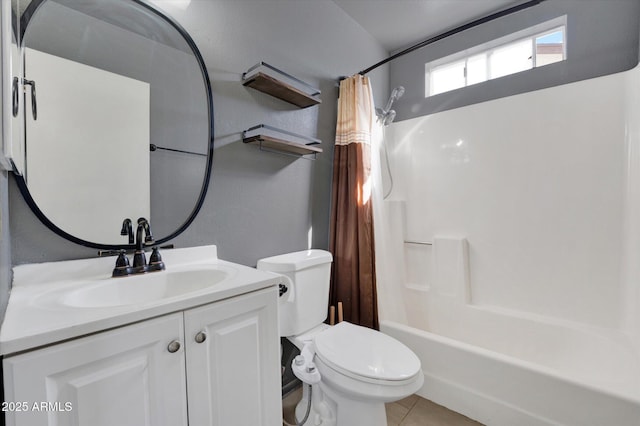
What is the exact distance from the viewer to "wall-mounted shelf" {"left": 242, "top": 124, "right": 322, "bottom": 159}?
145 cm

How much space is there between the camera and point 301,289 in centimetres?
149

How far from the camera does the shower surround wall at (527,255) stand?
1456 mm

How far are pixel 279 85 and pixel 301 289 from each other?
43.2 inches

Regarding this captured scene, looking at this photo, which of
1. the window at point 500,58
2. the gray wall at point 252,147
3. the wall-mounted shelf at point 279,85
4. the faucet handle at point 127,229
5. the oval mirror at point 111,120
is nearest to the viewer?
the oval mirror at point 111,120

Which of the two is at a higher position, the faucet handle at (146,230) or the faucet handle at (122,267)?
the faucet handle at (146,230)

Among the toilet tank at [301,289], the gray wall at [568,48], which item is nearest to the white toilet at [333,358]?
the toilet tank at [301,289]

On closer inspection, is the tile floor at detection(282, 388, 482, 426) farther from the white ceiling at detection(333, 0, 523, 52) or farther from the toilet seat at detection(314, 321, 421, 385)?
the white ceiling at detection(333, 0, 523, 52)

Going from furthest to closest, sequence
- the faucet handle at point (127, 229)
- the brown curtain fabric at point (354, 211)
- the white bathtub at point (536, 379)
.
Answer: the brown curtain fabric at point (354, 211) → the white bathtub at point (536, 379) → the faucet handle at point (127, 229)

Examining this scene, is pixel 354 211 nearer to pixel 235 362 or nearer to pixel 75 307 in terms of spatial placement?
pixel 235 362

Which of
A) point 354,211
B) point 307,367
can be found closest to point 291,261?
point 307,367

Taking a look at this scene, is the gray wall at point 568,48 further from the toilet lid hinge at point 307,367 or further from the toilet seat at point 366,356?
the toilet lid hinge at point 307,367

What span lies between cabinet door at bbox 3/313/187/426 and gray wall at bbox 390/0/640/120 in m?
2.56

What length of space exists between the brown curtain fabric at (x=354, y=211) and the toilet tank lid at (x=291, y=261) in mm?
345

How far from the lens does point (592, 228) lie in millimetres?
1748
